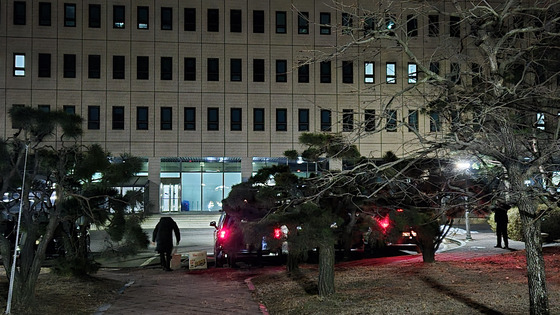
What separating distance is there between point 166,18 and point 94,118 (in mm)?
8195

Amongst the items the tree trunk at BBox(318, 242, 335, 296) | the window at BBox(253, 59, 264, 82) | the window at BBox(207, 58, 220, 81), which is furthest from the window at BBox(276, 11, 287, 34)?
the tree trunk at BBox(318, 242, 335, 296)

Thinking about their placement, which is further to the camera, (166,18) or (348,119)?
(166,18)

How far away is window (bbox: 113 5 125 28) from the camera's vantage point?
3778 cm

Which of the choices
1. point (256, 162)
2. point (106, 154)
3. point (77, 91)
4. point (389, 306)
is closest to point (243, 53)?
point (256, 162)

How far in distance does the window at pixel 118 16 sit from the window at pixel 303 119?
43.4ft

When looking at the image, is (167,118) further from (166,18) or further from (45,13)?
(45,13)

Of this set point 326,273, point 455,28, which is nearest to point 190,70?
point 455,28

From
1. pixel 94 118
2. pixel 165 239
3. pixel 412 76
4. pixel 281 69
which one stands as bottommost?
pixel 165 239

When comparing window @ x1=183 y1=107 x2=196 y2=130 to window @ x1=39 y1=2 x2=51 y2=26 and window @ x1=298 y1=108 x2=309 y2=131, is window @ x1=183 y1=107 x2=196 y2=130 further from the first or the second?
window @ x1=39 y1=2 x2=51 y2=26

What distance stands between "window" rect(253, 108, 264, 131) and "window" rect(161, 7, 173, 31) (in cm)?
798

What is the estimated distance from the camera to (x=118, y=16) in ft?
124

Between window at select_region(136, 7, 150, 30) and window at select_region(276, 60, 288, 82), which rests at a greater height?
window at select_region(136, 7, 150, 30)

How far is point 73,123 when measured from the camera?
1033 cm

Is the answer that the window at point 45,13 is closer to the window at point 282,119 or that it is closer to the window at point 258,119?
the window at point 258,119
